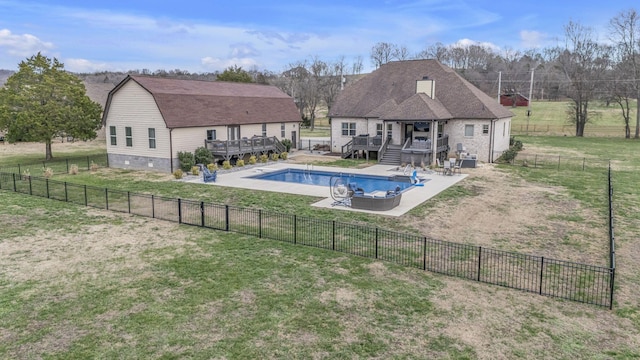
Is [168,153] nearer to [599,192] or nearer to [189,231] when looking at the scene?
[189,231]

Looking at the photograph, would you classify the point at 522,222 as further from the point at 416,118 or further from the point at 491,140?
the point at 491,140

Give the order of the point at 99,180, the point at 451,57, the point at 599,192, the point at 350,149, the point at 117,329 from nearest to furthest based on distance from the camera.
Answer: the point at 117,329, the point at 599,192, the point at 99,180, the point at 350,149, the point at 451,57

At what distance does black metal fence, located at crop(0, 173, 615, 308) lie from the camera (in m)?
10.7

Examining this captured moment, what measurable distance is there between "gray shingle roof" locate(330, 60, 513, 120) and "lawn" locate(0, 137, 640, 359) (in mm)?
16496

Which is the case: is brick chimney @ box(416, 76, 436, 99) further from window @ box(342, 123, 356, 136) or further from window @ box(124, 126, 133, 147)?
window @ box(124, 126, 133, 147)

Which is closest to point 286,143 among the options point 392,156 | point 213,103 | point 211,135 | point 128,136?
point 213,103

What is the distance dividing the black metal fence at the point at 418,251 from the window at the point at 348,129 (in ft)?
68.1

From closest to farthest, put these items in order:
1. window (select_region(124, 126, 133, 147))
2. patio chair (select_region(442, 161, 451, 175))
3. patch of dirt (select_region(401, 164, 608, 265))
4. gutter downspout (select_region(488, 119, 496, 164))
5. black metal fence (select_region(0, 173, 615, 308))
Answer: black metal fence (select_region(0, 173, 615, 308)) → patch of dirt (select_region(401, 164, 608, 265)) → patio chair (select_region(442, 161, 451, 175)) → window (select_region(124, 126, 133, 147)) → gutter downspout (select_region(488, 119, 496, 164))

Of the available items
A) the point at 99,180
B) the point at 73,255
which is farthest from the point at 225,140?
the point at 73,255

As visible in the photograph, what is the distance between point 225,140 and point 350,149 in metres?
10.1

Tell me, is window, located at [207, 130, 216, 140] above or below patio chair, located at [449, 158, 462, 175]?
above

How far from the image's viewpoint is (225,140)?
31438 millimetres

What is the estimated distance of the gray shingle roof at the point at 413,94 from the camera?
106 ft

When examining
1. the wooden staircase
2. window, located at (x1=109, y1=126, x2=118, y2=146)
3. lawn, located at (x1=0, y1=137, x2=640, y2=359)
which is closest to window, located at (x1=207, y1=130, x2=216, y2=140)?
window, located at (x1=109, y1=126, x2=118, y2=146)
